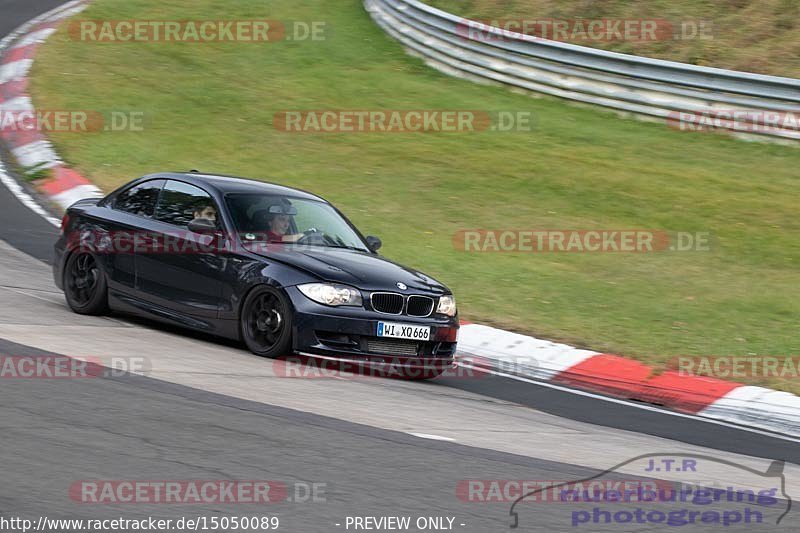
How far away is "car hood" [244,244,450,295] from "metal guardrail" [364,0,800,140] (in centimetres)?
1073

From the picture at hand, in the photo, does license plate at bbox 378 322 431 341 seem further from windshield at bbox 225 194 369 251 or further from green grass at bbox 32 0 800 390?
green grass at bbox 32 0 800 390

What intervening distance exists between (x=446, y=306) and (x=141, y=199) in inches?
117

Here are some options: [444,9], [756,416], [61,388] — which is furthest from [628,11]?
[61,388]

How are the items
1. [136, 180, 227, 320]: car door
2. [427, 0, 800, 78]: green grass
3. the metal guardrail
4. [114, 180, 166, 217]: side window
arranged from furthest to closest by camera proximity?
1. [427, 0, 800, 78]: green grass
2. the metal guardrail
3. [114, 180, 166, 217]: side window
4. [136, 180, 227, 320]: car door

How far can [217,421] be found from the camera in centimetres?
696

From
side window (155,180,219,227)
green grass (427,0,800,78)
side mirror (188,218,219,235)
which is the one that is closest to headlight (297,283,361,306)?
side mirror (188,218,219,235)

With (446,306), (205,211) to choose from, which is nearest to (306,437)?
(446,306)

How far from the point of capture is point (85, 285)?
10.5 m

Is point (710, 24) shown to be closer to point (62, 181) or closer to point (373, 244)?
point (62, 181)

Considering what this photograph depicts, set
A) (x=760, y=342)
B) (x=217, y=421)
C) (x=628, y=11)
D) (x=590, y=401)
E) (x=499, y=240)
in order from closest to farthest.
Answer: (x=217, y=421) < (x=590, y=401) < (x=760, y=342) < (x=499, y=240) < (x=628, y=11)

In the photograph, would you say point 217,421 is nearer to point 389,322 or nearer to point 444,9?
point 389,322

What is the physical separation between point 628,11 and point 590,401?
15.8 m

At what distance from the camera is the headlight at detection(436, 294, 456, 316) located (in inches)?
382

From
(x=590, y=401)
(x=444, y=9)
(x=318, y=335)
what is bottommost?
(x=590, y=401)
